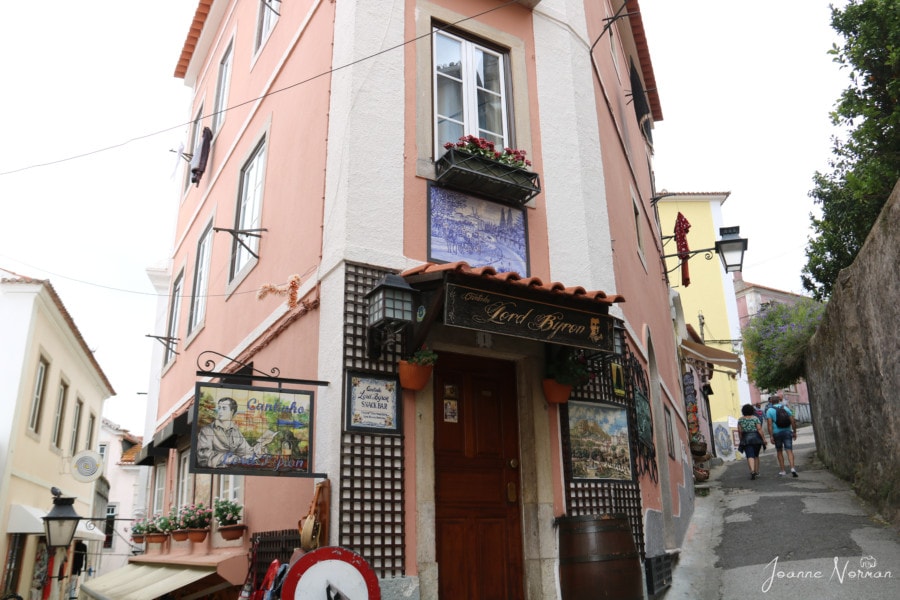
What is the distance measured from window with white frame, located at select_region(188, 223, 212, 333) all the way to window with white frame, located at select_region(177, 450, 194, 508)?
2094mm

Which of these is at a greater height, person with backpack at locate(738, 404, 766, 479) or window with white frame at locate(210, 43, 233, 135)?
window with white frame at locate(210, 43, 233, 135)

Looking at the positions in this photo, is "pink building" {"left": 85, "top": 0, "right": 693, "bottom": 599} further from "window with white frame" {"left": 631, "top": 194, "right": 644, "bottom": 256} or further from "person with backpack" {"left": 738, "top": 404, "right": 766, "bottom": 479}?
"person with backpack" {"left": 738, "top": 404, "right": 766, "bottom": 479}

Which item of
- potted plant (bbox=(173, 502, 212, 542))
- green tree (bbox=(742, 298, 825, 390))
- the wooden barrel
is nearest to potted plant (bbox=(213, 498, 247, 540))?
potted plant (bbox=(173, 502, 212, 542))

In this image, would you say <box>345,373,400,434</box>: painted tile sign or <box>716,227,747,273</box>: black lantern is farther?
<box>716,227,747,273</box>: black lantern

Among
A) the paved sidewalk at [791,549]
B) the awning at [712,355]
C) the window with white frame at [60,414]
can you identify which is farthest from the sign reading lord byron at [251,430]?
the window with white frame at [60,414]

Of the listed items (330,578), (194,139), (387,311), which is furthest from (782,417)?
(194,139)

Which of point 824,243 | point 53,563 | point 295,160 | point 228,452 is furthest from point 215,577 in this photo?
point 53,563

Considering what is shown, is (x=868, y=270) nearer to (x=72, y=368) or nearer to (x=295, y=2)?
(x=295, y=2)

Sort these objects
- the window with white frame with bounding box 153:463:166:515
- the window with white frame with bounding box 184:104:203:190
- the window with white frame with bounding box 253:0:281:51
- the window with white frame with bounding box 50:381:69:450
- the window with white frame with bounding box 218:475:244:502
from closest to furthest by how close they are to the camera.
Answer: the window with white frame with bounding box 218:475:244:502 < the window with white frame with bounding box 253:0:281:51 < the window with white frame with bounding box 153:463:166:515 < the window with white frame with bounding box 184:104:203:190 < the window with white frame with bounding box 50:381:69:450

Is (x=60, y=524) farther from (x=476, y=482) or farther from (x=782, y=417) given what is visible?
(x=782, y=417)

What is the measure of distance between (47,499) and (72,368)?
4.15 meters

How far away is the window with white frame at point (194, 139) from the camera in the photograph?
14.1 m

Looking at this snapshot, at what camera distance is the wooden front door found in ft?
22.2

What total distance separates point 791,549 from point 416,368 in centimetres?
524
